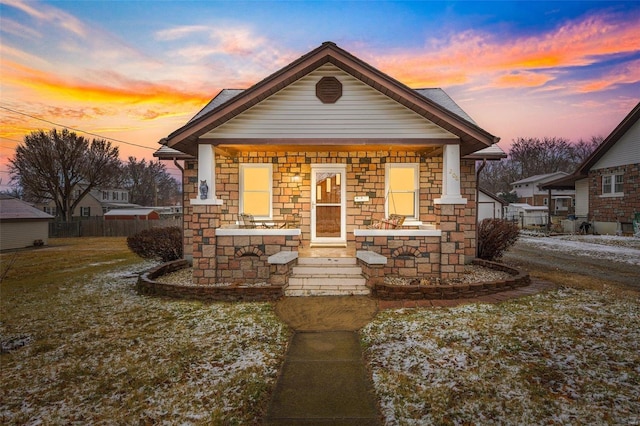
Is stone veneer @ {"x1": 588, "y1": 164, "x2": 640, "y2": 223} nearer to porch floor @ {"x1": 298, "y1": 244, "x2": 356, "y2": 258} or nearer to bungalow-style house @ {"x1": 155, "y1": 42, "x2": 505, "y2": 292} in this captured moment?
bungalow-style house @ {"x1": 155, "y1": 42, "x2": 505, "y2": 292}

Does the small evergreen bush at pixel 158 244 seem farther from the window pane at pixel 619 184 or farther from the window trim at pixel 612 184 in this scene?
the window pane at pixel 619 184

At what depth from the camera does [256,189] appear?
31.4 ft

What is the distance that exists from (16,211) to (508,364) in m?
28.0

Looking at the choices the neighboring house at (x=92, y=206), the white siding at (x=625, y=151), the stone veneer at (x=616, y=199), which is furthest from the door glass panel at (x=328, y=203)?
the neighboring house at (x=92, y=206)

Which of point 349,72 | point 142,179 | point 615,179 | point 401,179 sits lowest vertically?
point 401,179

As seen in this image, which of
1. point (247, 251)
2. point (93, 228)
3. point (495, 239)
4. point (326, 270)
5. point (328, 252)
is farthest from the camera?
point (93, 228)

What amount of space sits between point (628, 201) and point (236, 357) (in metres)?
22.9

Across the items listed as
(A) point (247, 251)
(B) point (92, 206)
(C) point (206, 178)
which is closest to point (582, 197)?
(A) point (247, 251)

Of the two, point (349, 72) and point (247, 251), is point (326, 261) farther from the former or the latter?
point (349, 72)

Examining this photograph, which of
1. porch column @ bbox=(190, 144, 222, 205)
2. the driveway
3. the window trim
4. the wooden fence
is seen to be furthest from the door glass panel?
the wooden fence

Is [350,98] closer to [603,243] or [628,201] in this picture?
[603,243]

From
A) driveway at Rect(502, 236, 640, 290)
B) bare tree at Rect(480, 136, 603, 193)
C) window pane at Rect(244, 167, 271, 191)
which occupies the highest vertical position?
bare tree at Rect(480, 136, 603, 193)

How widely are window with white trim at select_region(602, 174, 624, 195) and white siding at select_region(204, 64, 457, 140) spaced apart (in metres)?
18.0

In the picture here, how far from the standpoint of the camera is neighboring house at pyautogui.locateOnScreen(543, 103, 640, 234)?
17391 mm
